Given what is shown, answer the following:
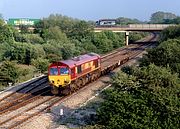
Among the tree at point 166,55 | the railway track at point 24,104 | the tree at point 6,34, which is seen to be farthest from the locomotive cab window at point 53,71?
the tree at point 6,34

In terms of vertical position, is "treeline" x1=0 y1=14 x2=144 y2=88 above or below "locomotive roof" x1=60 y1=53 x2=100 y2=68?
below

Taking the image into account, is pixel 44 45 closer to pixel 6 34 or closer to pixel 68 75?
pixel 6 34

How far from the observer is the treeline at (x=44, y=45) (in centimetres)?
4975

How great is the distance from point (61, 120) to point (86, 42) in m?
60.9

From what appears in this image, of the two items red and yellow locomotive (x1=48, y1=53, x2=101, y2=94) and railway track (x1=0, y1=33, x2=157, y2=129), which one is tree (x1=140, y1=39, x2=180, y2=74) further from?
railway track (x1=0, y1=33, x2=157, y2=129)

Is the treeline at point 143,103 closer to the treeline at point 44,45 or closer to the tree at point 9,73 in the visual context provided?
the tree at point 9,73

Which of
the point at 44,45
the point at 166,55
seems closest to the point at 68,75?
the point at 166,55

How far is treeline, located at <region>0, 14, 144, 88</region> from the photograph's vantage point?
49750mm

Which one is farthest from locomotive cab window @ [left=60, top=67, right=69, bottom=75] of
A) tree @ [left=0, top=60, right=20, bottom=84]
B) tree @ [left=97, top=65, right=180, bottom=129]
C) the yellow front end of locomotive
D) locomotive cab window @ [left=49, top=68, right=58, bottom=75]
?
tree @ [left=0, top=60, right=20, bottom=84]

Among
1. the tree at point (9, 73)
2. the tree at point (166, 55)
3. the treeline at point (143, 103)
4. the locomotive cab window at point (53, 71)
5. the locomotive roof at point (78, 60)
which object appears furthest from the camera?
the tree at point (9, 73)

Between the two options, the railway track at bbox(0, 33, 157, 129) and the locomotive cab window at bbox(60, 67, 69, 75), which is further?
the locomotive cab window at bbox(60, 67, 69, 75)

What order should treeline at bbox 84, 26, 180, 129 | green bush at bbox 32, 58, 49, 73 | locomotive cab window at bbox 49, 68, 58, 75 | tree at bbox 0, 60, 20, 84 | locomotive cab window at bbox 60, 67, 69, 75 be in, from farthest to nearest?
green bush at bbox 32, 58, 49, 73, tree at bbox 0, 60, 20, 84, locomotive cab window at bbox 49, 68, 58, 75, locomotive cab window at bbox 60, 67, 69, 75, treeline at bbox 84, 26, 180, 129

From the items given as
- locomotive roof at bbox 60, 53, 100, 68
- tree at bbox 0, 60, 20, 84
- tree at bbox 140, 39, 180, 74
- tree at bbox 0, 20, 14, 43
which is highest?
tree at bbox 140, 39, 180, 74

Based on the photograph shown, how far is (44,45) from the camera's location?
68.5 meters
